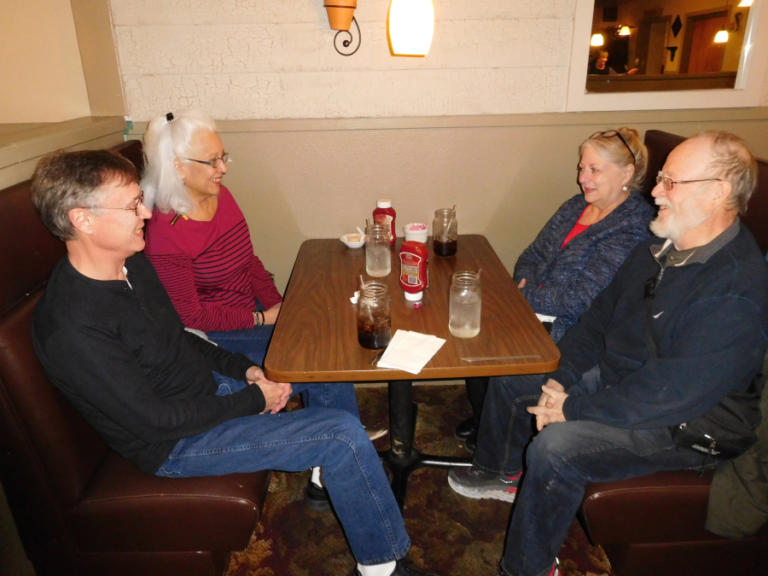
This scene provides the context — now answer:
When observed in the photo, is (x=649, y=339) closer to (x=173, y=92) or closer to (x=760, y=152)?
(x=760, y=152)

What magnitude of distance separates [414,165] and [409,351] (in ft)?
4.33

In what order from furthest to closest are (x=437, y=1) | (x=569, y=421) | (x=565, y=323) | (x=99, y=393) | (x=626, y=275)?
1. (x=437, y=1)
2. (x=565, y=323)
3. (x=626, y=275)
4. (x=569, y=421)
5. (x=99, y=393)

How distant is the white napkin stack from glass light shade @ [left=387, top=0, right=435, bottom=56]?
114cm

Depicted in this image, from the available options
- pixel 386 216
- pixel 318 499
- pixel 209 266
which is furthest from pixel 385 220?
pixel 318 499

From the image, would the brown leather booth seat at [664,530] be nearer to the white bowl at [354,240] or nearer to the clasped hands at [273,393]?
the clasped hands at [273,393]

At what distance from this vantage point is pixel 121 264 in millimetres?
1527

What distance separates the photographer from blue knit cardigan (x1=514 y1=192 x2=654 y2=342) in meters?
1.95

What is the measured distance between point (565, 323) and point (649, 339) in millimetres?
515

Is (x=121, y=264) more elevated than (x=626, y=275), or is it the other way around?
(x=121, y=264)

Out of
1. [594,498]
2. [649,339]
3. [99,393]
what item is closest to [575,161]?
[649,339]

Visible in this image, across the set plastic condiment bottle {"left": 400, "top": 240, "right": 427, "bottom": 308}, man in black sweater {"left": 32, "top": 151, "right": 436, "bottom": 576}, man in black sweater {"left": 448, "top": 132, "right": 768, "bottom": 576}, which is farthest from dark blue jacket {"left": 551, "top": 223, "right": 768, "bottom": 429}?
man in black sweater {"left": 32, "top": 151, "right": 436, "bottom": 576}

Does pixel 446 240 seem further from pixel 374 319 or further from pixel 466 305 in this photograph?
pixel 374 319

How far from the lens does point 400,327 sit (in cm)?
167

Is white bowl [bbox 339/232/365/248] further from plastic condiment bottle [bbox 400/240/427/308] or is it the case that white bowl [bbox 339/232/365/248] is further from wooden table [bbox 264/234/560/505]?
plastic condiment bottle [bbox 400/240/427/308]
